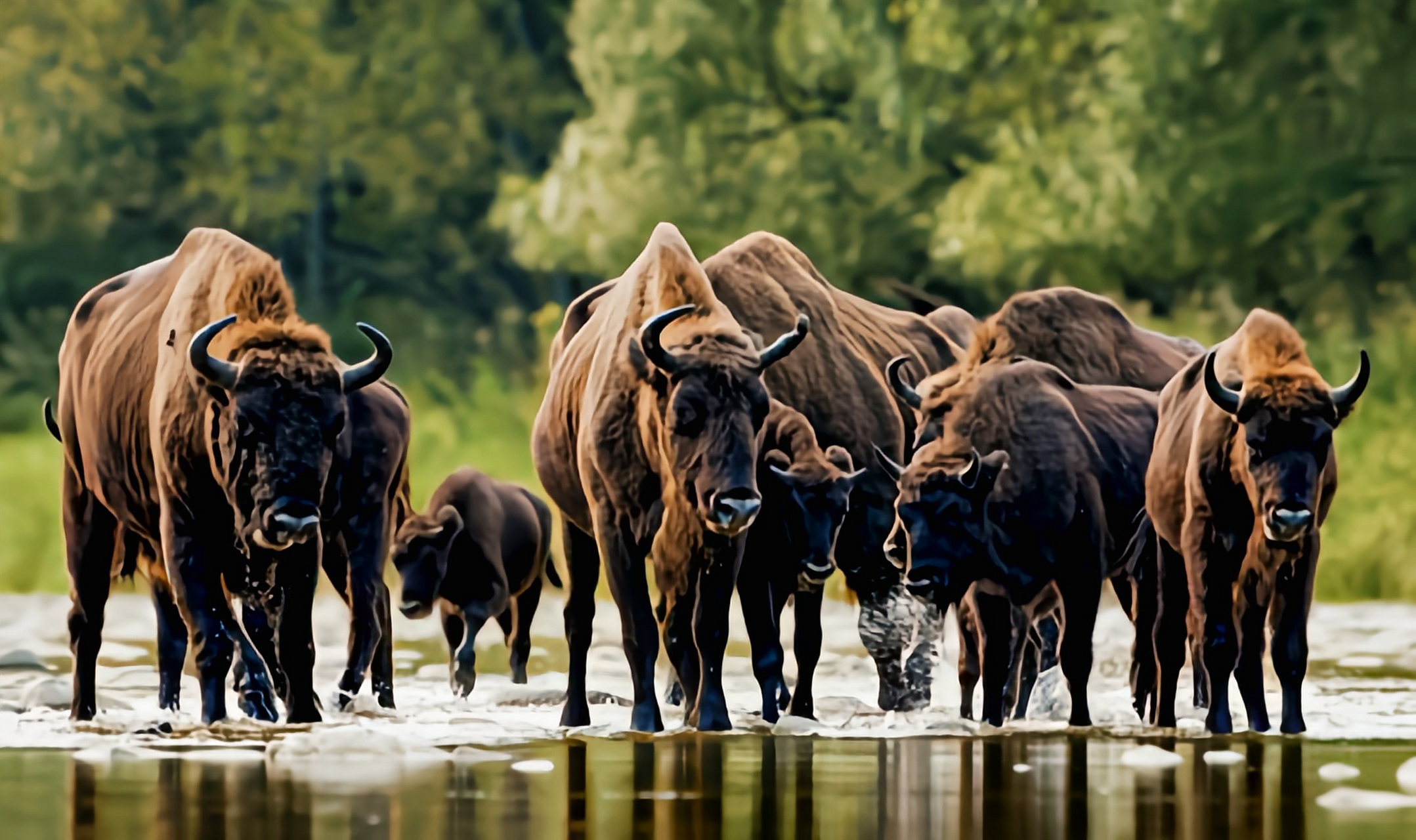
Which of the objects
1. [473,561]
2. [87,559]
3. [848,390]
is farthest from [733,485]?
[473,561]

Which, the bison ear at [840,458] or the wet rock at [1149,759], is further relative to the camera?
the bison ear at [840,458]

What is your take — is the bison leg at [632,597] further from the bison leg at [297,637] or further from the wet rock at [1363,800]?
the wet rock at [1363,800]

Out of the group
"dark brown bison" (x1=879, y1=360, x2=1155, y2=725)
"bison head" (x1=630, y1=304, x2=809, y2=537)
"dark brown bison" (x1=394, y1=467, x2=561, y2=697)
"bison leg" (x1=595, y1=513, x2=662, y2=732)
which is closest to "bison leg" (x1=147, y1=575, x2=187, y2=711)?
"bison leg" (x1=595, y1=513, x2=662, y2=732)

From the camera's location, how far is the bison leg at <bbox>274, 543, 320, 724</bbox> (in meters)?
13.9

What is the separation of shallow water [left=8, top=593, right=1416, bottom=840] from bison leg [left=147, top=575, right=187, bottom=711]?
6.7 inches

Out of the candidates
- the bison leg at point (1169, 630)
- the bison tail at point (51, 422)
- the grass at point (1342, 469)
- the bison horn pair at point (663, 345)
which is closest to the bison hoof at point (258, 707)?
the bison horn pair at point (663, 345)

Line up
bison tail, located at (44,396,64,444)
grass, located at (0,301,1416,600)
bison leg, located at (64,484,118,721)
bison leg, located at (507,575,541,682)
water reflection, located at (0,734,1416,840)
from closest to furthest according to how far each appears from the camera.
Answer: water reflection, located at (0,734,1416,840), bison leg, located at (64,484,118,721), bison tail, located at (44,396,64,444), bison leg, located at (507,575,541,682), grass, located at (0,301,1416,600)

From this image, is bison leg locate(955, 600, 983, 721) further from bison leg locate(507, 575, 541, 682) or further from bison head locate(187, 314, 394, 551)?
bison head locate(187, 314, 394, 551)

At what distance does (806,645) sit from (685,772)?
400 centimetres

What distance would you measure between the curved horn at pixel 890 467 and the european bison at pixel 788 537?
16 cm

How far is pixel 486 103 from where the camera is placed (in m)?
46.0

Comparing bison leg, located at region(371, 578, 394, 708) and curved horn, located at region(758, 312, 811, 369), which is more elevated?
curved horn, located at region(758, 312, 811, 369)

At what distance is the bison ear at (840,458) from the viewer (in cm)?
1538

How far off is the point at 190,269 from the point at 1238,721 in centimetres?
575
